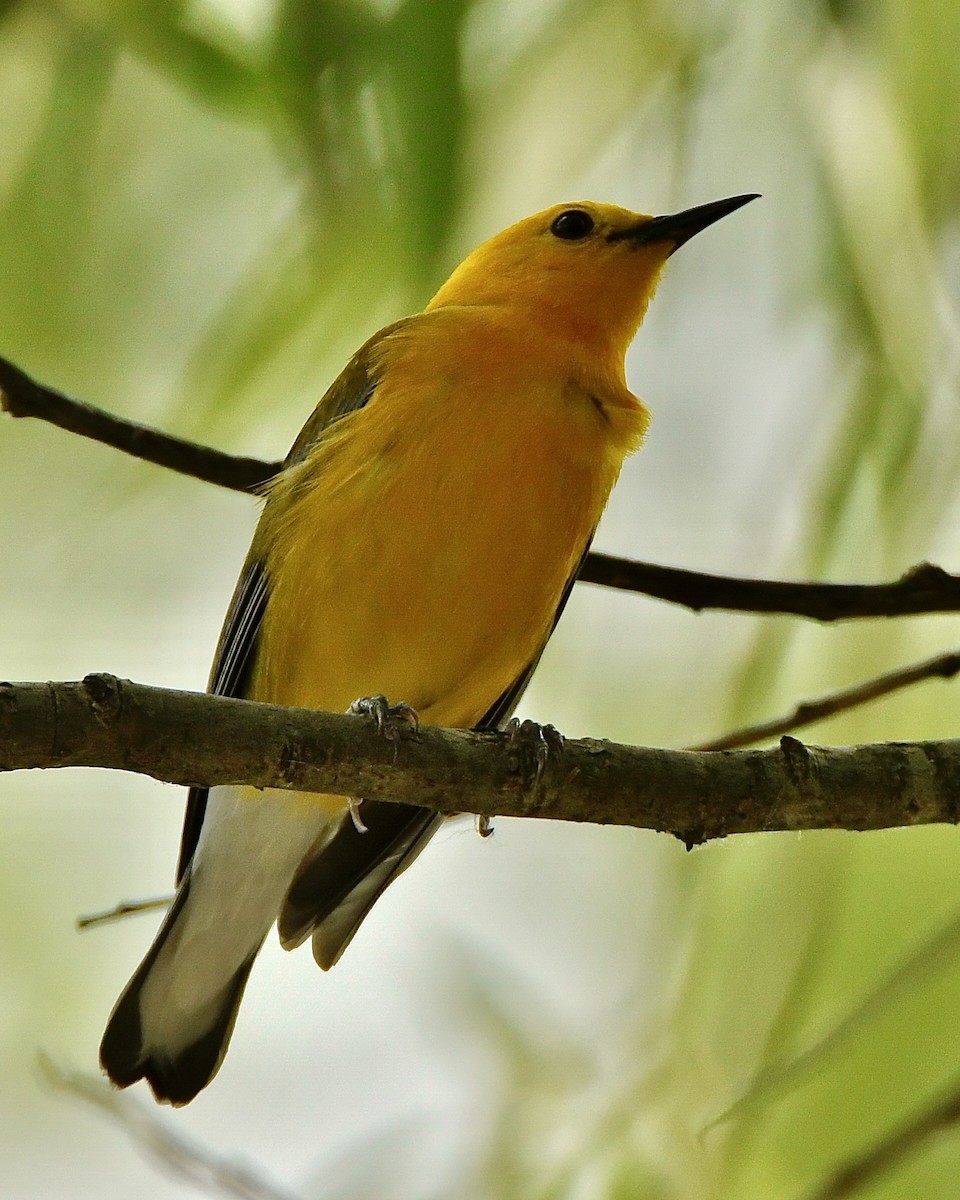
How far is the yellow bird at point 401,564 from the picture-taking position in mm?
4348

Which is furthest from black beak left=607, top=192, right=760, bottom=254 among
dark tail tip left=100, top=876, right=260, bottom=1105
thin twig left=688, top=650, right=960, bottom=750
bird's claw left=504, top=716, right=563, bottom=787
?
dark tail tip left=100, top=876, right=260, bottom=1105

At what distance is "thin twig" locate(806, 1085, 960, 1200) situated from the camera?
7.99 ft

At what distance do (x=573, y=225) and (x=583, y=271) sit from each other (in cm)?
27

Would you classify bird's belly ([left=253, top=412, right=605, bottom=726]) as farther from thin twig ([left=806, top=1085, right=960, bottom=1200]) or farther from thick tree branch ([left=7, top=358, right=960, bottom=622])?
thin twig ([left=806, top=1085, right=960, bottom=1200])

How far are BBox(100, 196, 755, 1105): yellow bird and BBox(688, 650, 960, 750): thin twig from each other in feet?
3.47

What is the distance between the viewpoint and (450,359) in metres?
4.66

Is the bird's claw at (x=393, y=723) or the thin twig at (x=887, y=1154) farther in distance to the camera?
the bird's claw at (x=393, y=723)

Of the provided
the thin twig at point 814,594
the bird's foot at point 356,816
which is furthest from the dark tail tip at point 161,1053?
the thin twig at point 814,594

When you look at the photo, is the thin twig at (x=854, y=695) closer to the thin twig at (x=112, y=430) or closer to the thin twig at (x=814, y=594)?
the thin twig at (x=814, y=594)

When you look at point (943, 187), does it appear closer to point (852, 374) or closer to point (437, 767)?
point (852, 374)

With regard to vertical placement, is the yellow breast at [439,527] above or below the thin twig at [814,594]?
above

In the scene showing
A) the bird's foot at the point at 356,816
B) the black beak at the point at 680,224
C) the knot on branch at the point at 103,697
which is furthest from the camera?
the bird's foot at the point at 356,816

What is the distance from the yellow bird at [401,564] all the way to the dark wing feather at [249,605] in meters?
0.01

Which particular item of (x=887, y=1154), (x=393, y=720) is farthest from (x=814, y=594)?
(x=887, y=1154)
